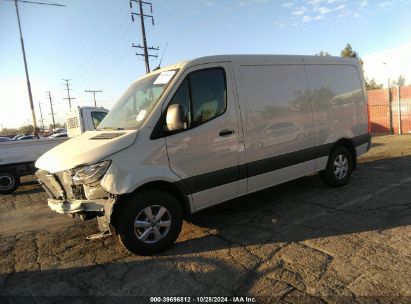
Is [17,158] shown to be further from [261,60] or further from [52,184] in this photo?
[261,60]

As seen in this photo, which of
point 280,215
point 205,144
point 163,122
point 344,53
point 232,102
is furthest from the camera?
point 344,53

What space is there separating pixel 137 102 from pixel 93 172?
1340mm

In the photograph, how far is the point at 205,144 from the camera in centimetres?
455

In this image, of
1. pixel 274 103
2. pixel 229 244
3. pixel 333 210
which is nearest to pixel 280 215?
pixel 333 210

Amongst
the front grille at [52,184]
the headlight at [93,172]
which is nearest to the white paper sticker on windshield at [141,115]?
the headlight at [93,172]

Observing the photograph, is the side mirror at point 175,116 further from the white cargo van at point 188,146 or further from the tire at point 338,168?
the tire at point 338,168

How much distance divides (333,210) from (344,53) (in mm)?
38688

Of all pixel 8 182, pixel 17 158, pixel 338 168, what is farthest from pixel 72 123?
pixel 338 168

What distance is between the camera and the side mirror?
13.6 ft

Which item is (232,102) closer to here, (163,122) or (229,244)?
(163,122)

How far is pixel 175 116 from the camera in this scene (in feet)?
13.6

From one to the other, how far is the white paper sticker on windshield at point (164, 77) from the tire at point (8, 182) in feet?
23.0

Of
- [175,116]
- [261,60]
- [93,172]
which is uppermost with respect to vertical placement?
[261,60]

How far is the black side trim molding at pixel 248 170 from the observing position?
4.51 meters
